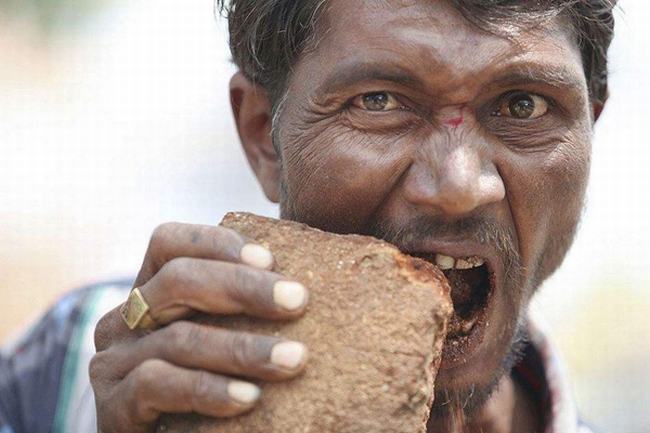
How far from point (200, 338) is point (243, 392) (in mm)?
149

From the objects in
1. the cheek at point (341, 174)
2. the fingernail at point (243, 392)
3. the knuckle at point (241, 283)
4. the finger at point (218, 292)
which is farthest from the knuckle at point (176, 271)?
the cheek at point (341, 174)

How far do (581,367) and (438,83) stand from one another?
4.65 meters

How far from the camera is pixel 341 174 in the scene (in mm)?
2744

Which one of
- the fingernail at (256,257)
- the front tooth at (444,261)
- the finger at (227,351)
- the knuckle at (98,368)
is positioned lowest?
the knuckle at (98,368)

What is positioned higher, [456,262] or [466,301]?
[456,262]

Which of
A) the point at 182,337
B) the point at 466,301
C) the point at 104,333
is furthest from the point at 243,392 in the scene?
the point at 466,301

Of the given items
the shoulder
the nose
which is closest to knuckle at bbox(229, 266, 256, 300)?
the nose

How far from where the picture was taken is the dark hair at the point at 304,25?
2.73m

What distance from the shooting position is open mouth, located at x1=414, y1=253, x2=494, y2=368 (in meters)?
2.67

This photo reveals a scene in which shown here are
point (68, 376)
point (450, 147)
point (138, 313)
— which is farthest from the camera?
point (68, 376)

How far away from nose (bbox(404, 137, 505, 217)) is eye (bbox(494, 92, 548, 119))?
17 centimetres

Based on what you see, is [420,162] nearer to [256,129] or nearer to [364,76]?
[364,76]

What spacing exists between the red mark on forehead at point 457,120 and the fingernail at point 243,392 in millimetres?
886

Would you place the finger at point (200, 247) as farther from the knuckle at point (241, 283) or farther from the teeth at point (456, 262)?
the teeth at point (456, 262)
